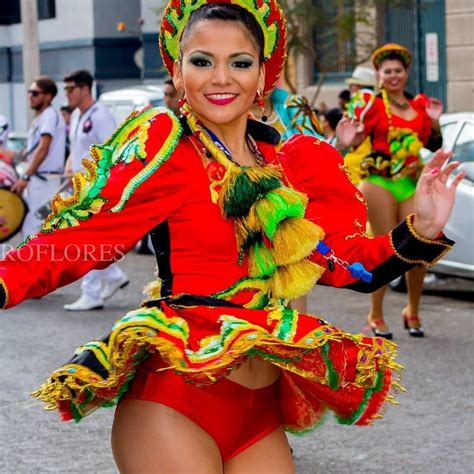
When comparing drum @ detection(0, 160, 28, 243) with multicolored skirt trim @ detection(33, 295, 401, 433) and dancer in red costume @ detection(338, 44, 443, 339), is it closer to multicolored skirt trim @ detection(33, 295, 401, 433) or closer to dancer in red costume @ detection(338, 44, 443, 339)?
dancer in red costume @ detection(338, 44, 443, 339)

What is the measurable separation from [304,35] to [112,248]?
69.6 ft

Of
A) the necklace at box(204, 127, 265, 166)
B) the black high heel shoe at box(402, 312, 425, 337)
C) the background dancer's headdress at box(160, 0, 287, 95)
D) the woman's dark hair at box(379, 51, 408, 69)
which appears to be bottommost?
the black high heel shoe at box(402, 312, 425, 337)

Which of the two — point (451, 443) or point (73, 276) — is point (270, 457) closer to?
point (73, 276)

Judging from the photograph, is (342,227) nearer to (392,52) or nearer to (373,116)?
(373,116)

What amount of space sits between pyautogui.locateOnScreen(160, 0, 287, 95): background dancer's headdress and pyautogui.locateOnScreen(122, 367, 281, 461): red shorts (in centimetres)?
91

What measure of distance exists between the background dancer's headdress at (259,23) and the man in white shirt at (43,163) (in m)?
9.00

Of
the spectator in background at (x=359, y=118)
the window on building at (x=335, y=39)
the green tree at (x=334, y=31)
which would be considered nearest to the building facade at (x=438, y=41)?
the green tree at (x=334, y=31)

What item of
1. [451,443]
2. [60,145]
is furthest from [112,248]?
[60,145]

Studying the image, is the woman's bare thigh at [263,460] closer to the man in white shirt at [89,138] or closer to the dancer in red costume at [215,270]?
the dancer in red costume at [215,270]

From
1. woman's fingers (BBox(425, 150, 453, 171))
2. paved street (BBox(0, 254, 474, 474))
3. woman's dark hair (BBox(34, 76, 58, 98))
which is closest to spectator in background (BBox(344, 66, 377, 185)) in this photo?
paved street (BBox(0, 254, 474, 474))

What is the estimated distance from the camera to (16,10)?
32781 millimetres

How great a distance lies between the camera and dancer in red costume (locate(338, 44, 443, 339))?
380 inches

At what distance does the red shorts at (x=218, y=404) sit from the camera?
350 cm

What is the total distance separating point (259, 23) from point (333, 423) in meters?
3.90
